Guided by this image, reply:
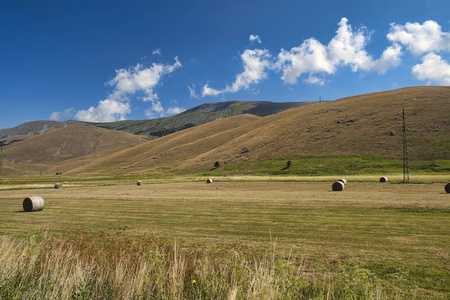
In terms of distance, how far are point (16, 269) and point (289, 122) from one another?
143896 mm

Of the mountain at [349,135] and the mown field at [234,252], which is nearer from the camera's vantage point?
the mown field at [234,252]

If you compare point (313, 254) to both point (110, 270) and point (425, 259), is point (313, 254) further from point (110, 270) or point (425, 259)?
point (110, 270)

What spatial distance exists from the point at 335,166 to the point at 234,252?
84.8 m

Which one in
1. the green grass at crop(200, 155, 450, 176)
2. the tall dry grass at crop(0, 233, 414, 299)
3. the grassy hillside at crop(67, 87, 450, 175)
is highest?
the grassy hillside at crop(67, 87, 450, 175)

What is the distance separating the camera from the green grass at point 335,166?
7514 cm

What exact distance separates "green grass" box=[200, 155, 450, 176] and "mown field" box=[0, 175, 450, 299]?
5809 centimetres

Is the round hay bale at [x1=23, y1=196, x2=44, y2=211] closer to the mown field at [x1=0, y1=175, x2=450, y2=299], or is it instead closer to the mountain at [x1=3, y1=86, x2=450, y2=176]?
the mown field at [x1=0, y1=175, x2=450, y2=299]

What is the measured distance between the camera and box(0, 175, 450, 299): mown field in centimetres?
775

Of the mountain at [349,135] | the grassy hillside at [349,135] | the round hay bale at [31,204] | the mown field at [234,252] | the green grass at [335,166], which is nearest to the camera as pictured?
the mown field at [234,252]

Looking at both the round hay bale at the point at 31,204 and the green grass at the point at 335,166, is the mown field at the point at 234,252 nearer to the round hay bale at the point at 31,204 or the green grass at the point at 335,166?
the round hay bale at the point at 31,204

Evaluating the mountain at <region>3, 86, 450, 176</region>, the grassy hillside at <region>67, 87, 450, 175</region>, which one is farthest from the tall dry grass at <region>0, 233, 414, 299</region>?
the mountain at <region>3, 86, 450, 176</region>

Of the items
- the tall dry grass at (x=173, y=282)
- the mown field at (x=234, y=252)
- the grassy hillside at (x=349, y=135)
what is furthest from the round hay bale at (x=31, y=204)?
the grassy hillside at (x=349, y=135)

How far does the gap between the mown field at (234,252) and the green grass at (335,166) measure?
58092 mm

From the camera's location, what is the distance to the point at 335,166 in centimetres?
8756
